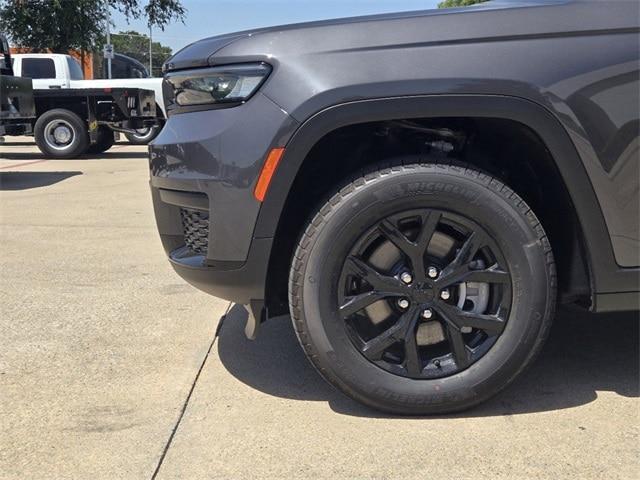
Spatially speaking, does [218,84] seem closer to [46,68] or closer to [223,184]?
[223,184]

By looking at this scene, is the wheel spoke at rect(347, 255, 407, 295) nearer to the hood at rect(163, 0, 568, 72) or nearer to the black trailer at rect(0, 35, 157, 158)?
the hood at rect(163, 0, 568, 72)

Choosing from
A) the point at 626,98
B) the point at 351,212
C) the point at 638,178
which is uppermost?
the point at 626,98

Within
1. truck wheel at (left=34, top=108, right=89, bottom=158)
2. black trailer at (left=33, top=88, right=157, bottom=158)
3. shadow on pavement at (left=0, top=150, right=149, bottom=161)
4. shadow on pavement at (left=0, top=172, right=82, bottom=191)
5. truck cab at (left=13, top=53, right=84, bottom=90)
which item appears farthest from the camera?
truck cab at (left=13, top=53, right=84, bottom=90)

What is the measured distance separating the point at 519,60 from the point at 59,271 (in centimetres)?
371

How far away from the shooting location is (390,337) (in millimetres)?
2557

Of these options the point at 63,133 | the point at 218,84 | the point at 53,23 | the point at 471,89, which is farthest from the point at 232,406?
the point at 53,23

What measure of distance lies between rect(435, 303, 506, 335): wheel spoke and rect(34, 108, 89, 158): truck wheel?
38.1ft

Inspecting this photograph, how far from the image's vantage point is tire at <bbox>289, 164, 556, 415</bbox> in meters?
2.48

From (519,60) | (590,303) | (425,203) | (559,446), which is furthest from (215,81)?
(559,446)

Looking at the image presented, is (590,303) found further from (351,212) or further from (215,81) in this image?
(215,81)

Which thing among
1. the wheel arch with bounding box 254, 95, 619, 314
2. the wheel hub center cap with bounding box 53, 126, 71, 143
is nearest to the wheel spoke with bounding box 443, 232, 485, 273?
the wheel arch with bounding box 254, 95, 619, 314

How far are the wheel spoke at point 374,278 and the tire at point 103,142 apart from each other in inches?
475

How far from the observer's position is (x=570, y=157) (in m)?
2.39

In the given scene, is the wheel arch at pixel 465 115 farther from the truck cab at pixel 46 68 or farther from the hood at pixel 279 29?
the truck cab at pixel 46 68
